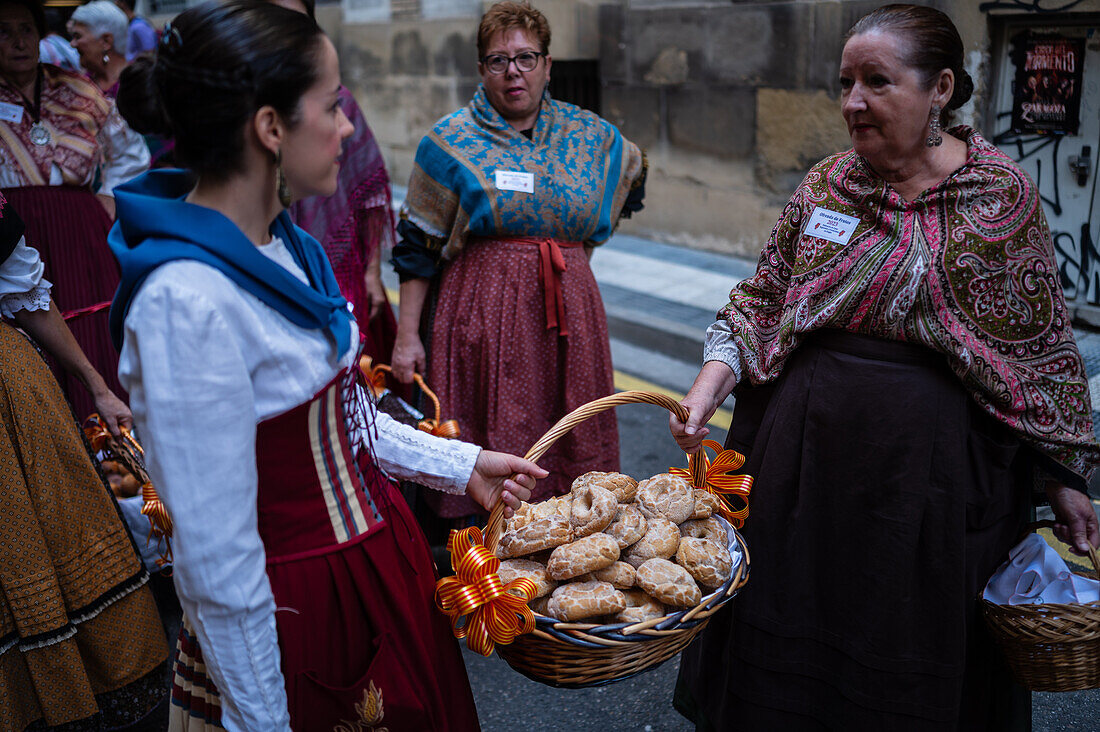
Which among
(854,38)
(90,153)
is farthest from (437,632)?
(90,153)

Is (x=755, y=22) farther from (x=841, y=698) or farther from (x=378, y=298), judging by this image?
(x=841, y=698)

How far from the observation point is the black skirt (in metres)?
2.06

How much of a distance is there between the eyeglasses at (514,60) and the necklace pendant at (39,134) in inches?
74.1

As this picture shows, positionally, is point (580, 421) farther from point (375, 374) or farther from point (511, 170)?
point (375, 374)

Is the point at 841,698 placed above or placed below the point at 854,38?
below

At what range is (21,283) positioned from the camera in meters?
2.47

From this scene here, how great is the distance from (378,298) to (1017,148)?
4648mm

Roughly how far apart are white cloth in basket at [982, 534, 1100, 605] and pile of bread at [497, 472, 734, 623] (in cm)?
65

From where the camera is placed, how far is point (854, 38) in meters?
2.05

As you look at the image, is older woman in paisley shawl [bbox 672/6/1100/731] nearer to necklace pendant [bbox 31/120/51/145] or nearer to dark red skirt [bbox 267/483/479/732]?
dark red skirt [bbox 267/483/479/732]

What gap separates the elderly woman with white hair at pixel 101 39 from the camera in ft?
21.3

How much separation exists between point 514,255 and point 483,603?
1814 millimetres

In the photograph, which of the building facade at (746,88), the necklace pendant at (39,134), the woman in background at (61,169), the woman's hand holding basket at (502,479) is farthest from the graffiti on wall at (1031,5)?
the necklace pendant at (39,134)

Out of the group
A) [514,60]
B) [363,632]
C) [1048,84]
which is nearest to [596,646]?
[363,632]
